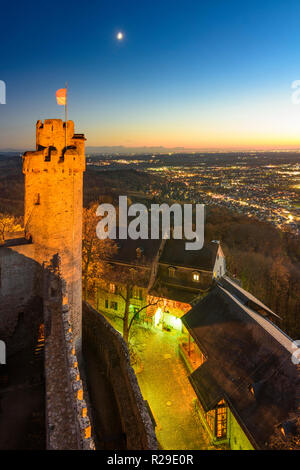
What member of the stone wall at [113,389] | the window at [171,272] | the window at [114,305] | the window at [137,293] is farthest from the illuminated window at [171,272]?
the stone wall at [113,389]

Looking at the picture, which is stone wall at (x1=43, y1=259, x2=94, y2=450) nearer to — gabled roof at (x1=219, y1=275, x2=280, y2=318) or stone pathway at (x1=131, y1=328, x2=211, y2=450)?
stone pathway at (x1=131, y1=328, x2=211, y2=450)

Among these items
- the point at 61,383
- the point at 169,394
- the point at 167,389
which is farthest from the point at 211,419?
the point at 61,383

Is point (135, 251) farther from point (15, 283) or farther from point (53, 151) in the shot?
point (53, 151)

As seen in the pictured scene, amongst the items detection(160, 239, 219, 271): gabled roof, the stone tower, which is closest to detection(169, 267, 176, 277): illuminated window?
detection(160, 239, 219, 271): gabled roof

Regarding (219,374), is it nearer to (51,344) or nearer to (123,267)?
(51,344)

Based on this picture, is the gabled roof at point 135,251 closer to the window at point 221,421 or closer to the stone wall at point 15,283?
the window at point 221,421
